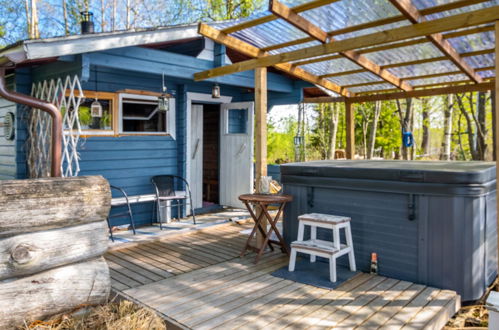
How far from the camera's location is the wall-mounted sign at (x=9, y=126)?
4.89m

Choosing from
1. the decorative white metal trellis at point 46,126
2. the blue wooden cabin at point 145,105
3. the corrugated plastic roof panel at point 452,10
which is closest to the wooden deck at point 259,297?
the decorative white metal trellis at point 46,126

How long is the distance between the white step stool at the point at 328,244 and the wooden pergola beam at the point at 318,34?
1801 millimetres

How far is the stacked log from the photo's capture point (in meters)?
2.45

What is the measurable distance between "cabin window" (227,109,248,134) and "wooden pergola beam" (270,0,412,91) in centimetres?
267

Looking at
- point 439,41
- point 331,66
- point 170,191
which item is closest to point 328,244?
point 439,41

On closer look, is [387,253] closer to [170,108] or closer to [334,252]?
[334,252]

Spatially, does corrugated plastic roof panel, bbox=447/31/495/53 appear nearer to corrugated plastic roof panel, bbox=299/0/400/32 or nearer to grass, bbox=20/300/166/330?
corrugated plastic roof panel, bbox=299/0/400/32

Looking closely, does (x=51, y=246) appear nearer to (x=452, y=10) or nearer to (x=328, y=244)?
(x=328, y=244)

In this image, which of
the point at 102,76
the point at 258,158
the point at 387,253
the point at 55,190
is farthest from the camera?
the point at 102,76

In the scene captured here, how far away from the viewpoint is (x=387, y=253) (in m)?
3.61

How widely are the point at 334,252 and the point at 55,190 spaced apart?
87.8 inches

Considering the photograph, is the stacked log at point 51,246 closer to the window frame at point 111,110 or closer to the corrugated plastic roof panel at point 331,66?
the window frame at point 111,110

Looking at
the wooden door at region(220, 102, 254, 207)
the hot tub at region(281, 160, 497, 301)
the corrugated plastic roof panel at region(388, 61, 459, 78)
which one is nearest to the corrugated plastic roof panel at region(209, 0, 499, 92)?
the corrugated plastic roof panel at region(388, 61, 459, 78)

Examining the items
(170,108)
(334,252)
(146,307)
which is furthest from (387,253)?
(170,108)
